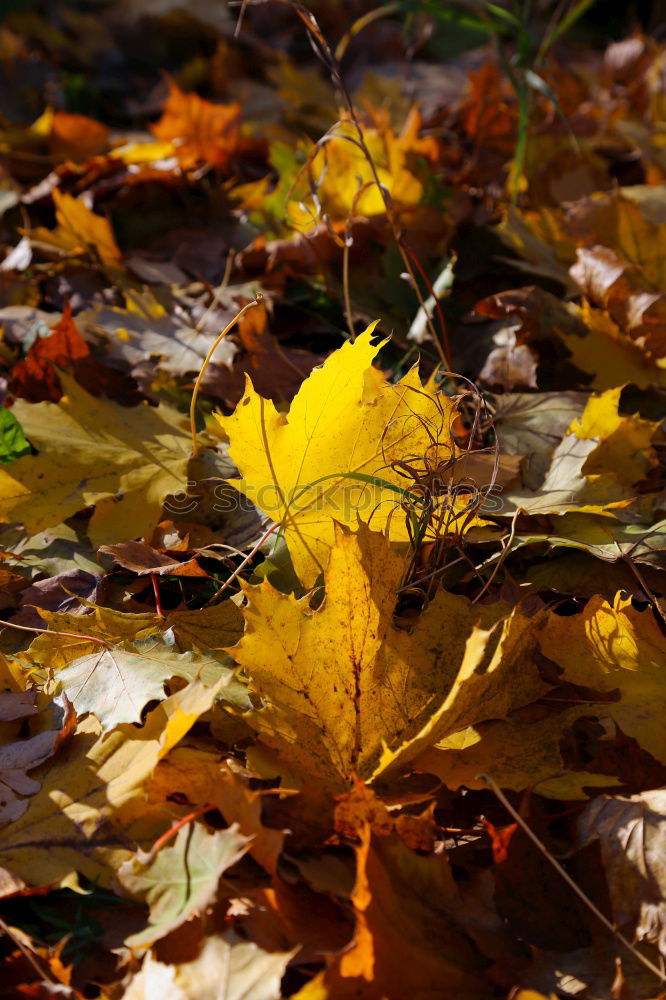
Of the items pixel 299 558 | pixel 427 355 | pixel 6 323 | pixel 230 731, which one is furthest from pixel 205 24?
pixel 230 731

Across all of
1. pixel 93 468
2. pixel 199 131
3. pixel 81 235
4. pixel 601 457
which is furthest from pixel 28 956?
pixel 199 131

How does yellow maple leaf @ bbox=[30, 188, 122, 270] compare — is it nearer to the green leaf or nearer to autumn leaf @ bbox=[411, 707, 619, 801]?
the green leaf

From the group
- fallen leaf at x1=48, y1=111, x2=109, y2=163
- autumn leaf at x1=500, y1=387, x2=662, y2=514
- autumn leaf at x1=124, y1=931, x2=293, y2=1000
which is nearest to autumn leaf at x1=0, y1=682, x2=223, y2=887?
autumn leaf at x1=124, y1=931, x2=293, y2=1000

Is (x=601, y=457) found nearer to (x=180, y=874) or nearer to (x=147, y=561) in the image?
(x=147, y=561)

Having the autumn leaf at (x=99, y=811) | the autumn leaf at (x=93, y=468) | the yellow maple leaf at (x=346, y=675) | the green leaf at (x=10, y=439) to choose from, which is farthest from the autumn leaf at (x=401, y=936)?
the green leaf at (x=10, y=439)

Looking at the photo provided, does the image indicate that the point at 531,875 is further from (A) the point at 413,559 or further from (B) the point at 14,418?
(B) the point at 14,418

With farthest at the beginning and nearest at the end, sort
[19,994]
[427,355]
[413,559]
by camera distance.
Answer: [427,355] < [413,559] < [19,994]

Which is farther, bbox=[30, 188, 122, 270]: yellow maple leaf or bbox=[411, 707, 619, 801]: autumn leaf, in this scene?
bbox=[30, 188, 122, 270]: yellow maple leaf

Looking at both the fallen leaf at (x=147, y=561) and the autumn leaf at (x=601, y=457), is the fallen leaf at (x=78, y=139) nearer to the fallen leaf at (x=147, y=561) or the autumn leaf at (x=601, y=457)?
the fallen leaf at (x=147, y=561)
